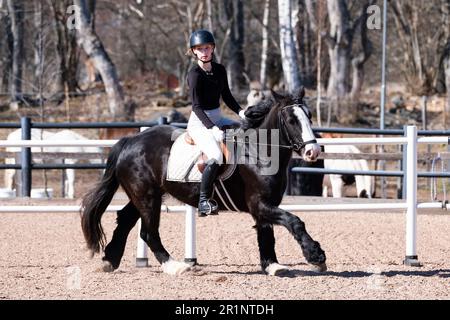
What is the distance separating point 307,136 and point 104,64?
19374 millimetres

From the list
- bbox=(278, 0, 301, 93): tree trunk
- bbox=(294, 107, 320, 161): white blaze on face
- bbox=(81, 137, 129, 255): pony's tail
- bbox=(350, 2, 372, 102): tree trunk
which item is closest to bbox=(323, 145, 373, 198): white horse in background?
bbox=(278, 0, 301, 93): tree trunk

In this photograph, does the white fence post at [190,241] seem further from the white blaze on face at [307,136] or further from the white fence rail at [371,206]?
the white blaze on face at [307,136]

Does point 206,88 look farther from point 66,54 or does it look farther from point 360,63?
point 66,54

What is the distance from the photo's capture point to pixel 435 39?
39.7 meters

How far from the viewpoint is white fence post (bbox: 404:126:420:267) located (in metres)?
9.09

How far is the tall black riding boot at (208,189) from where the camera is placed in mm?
7977

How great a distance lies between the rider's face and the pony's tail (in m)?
1.26

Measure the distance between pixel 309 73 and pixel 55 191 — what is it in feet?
55.0

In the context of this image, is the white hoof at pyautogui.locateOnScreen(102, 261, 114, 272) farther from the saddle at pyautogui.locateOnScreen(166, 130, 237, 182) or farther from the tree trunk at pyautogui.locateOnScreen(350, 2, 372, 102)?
the tree trunk at pyautogui.locateOnScreen(350, 2, 372, 102)

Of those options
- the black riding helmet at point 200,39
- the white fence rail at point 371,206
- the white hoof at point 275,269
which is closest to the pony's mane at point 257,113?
the black riding helmet at point 200,39

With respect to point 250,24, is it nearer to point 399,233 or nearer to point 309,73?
point 309,73

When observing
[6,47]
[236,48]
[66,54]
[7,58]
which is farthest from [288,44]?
[6,47]

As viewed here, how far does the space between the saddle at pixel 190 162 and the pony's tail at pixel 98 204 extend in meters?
0.71
